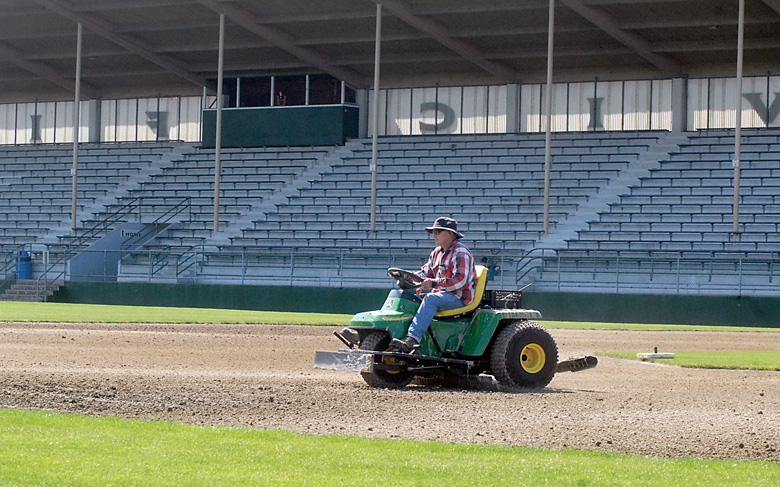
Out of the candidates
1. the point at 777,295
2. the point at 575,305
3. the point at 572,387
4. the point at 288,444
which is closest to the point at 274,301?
the point at 575,305

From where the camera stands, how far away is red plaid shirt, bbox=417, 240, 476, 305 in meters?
12.1

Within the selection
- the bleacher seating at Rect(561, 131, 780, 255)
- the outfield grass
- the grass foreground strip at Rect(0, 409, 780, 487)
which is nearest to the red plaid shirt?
the grass foreground strip at Rect(0, 409, 780, 487)

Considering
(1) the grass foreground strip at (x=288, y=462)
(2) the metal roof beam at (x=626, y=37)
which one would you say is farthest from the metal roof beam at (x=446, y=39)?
(1) the grass foreground strip at (x=288, y=462)

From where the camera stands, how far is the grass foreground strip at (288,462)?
21.9 ft

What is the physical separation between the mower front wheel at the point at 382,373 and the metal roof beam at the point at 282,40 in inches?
1036

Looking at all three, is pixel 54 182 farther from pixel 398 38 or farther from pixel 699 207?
pixel 699 207

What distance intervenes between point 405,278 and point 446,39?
1057 inches

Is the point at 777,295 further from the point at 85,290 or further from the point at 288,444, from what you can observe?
the point at 288,444

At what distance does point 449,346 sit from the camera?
1232cm

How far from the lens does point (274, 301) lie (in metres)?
34.3

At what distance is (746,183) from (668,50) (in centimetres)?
612

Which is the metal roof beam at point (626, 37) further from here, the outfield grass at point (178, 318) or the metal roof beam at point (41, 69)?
the metal roof beam at point (41, 69)

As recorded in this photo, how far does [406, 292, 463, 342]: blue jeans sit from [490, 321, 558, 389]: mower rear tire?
2.79 ft

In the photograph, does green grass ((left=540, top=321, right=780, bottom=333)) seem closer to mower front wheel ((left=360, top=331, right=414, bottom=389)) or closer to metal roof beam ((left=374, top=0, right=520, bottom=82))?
metal roof beam ((left=374, top=0, right=520, bottom=82))
